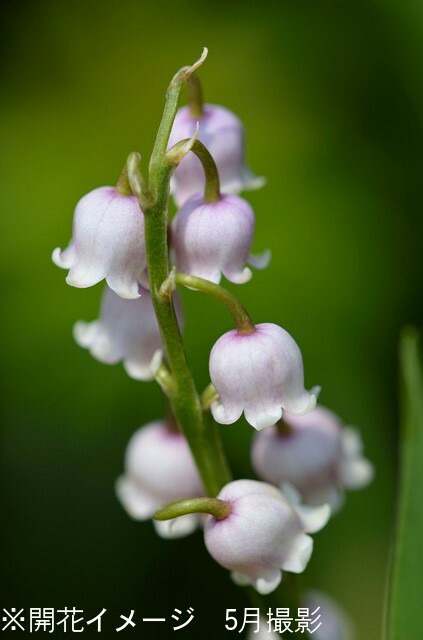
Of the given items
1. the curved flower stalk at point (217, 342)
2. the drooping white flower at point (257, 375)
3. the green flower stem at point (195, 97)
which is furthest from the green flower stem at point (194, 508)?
the green flower stem at point (195, 97)

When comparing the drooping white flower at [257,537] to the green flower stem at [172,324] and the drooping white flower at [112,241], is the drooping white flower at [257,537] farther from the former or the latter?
the drooping white flower at [112,241]

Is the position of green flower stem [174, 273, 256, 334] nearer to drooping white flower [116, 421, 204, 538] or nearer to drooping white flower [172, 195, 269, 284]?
drooping white flower [172, 195, 269, 284]

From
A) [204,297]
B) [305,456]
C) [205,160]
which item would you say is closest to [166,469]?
[305,456]

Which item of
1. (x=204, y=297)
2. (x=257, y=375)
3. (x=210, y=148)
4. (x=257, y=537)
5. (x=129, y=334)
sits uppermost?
(x=204, y=297)

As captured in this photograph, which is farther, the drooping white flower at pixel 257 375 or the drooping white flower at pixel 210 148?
the drooping white flower at pixel 210 148

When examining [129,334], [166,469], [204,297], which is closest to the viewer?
[129,334]

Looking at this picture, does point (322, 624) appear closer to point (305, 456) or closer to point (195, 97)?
point (305, 456)
